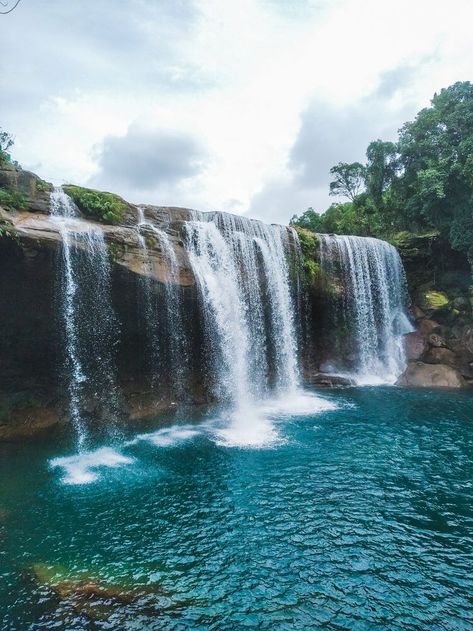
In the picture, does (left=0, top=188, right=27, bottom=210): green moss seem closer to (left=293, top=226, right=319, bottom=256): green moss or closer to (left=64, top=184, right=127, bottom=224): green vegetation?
(left=64, top=184, right=127, bottom=224): green vegetation

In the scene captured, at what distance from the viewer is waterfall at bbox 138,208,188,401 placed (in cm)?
1605

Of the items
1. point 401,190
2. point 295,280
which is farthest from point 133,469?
point 401,190

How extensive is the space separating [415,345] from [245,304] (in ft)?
37.3

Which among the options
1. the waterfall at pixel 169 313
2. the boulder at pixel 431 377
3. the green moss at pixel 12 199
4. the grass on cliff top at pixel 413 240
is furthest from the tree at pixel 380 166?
the green moss at pixel 12 199

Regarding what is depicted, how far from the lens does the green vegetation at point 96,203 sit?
50.7 feet

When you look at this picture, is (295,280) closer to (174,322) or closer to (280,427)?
(174,322)

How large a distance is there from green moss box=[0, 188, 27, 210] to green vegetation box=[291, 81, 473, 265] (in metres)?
19.5

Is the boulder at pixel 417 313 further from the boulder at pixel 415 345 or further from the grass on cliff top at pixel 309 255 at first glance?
the grass on cliff top at pixel 309 255

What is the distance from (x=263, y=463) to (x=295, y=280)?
1156cm

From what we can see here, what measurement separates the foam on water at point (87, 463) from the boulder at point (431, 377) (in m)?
15.4

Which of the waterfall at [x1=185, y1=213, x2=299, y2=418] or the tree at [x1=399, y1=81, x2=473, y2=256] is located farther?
the tree at [x1=399, y1=81, x2=473, y2=256]

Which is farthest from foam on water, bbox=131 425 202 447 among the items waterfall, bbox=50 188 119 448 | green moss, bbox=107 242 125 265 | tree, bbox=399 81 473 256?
tree, bbox=399 81 473 256

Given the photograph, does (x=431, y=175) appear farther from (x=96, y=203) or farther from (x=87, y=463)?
(x=87, y=463)

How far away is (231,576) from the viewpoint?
23.0 ft
